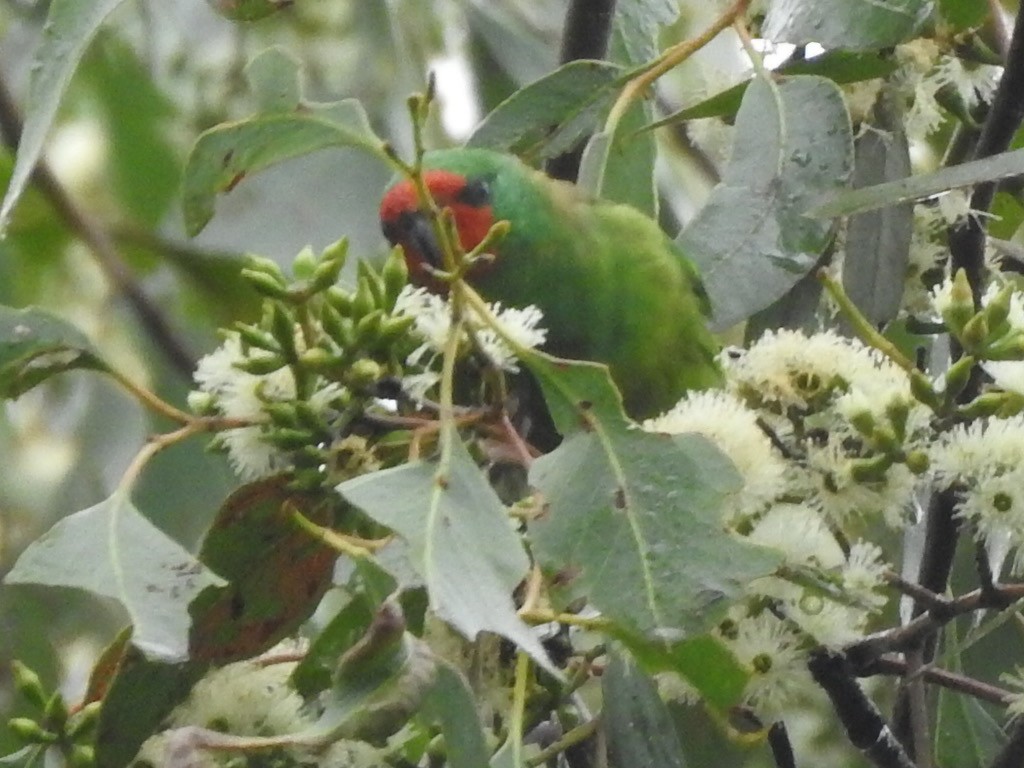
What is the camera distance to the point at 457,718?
722 millimetres

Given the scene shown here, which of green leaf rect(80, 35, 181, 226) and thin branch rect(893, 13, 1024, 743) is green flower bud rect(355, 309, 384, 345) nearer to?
thin branch rect(893, 13, 1024, 743)

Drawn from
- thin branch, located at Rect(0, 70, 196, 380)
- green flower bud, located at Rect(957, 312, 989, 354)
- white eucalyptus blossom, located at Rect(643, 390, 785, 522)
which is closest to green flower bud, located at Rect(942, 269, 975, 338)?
green flower bud, located at Rect(957, 312, 989, 354)

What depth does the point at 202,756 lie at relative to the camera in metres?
0.71

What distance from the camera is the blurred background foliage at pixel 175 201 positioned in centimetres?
184

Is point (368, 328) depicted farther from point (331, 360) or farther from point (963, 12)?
point (963, 12)

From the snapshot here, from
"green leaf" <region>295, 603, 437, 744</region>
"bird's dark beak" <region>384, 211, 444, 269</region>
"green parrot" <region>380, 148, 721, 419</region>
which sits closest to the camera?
"green leaf" <region>295, 603, 437, 744</region>

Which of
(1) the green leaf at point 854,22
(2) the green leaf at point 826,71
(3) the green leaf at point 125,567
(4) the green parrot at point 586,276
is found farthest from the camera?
(4) the green parrot at point 586,276

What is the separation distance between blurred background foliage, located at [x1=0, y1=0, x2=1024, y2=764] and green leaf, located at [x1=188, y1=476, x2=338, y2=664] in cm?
78

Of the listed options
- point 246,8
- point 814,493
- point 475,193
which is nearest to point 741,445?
point 814,493

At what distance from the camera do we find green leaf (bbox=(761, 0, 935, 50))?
103 cm

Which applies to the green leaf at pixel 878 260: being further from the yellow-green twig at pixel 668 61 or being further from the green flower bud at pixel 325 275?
the green flower bud at pixel 325 275

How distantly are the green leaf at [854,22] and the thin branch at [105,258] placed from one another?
3.79ft

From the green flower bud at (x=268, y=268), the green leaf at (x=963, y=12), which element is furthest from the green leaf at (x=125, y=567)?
the green leaf at (x=963, y=12)

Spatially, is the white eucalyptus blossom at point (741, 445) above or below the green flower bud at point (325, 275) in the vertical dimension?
below
